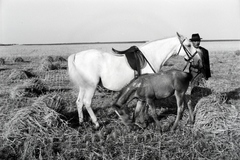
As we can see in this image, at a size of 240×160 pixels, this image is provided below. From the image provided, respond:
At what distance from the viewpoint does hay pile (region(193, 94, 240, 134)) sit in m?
4.66

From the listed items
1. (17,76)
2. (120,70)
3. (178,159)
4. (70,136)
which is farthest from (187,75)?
(17,76)

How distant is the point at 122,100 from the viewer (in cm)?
497

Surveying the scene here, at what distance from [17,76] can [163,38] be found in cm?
1032

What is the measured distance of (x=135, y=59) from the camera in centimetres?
543

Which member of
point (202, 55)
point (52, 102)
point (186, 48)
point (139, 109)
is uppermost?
point (186, 48)

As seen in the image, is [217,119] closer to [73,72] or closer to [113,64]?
[113,64]

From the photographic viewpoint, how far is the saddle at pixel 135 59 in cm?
541

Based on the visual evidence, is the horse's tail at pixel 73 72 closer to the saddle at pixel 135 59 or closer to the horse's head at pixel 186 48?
the saddle at pixel 135 59

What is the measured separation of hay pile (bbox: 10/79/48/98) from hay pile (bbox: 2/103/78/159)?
3.17 metres

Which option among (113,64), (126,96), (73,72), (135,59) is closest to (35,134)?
(73,72)

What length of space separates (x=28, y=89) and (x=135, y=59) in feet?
17.9

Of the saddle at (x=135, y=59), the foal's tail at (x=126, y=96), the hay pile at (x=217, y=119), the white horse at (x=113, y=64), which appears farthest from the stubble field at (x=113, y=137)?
the saddle at (x=135, y=59)

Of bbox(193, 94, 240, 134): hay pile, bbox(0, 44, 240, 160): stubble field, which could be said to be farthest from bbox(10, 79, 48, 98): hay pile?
bbox(193, 94, 240, 134): hay pile

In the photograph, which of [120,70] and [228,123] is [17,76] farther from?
[228,123]
